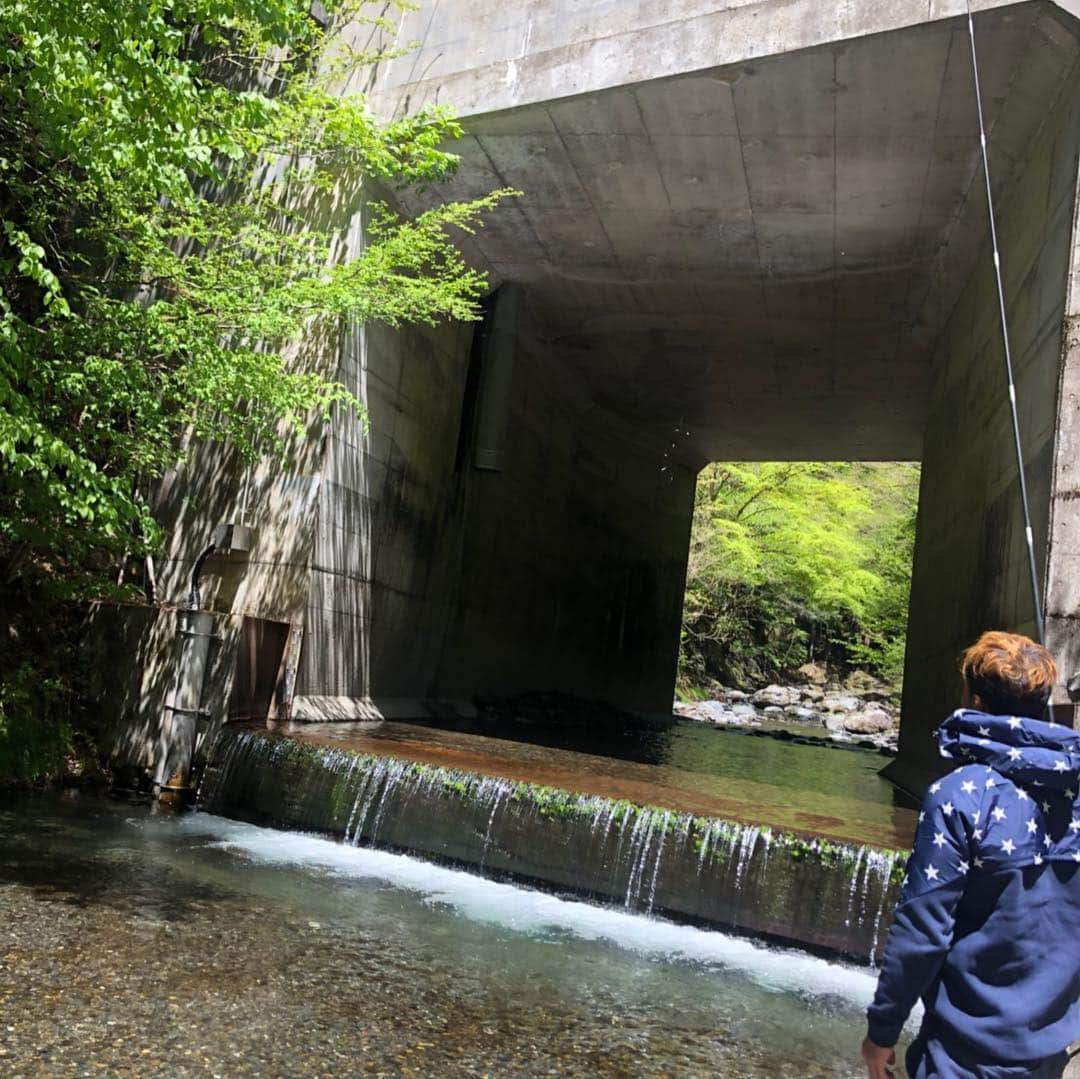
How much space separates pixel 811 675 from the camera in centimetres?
3303

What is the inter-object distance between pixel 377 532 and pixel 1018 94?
7.69 m

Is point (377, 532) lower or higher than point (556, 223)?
lower

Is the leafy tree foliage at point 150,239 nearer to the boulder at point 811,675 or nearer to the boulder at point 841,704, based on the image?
the boulder at point 841,704

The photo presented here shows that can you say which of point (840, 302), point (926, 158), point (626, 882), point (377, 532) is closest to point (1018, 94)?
point (926, 158)

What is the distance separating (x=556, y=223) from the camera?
38.1 ft

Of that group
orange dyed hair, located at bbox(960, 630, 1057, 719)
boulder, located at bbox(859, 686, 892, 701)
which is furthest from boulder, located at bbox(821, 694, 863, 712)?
orange dyed hair, located at bbox(960, 630, 1057, 719)

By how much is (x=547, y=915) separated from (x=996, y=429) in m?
5.95

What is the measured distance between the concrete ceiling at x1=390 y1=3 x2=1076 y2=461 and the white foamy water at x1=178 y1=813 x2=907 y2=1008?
264 inches

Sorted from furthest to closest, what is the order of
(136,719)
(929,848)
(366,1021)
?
(136,719)
(366,1021)
(929,848)

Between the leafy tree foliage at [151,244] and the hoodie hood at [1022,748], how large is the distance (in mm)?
4993

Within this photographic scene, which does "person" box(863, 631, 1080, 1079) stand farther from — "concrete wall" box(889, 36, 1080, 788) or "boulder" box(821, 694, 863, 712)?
"boulder" box(821, 694, 863, 712)

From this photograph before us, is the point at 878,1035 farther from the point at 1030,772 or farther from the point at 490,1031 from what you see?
the point at 490,1031

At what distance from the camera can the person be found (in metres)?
2.03

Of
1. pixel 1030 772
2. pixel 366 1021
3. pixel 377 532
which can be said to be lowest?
pixel 366 1021
